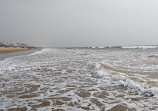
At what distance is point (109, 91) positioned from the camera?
224 inches

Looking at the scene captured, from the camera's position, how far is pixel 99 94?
17.6 ft

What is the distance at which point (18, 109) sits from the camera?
4066 millimetres

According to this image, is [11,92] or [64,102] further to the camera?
[11,92]

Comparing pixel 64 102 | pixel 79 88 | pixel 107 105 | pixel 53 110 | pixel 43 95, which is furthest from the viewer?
pixel 79 88

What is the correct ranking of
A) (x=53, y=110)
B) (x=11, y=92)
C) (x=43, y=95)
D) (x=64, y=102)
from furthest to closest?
(x=11, y=92) → (x=43, y=95) → (x=64, y=102) → (x=53, y=110)

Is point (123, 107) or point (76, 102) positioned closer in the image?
point (123, 107)

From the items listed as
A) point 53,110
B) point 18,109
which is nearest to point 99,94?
point 53,110

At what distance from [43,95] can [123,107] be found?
2688 mm

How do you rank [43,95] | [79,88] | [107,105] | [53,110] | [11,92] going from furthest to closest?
[79,88] → [11,92] → [43,95] → [107,105] → [53,110]

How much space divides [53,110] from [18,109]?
0.94 m

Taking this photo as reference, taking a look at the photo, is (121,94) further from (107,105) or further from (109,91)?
(107,105)

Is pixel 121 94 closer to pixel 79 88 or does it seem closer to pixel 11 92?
pixel 79 88

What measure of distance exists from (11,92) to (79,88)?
2578mm

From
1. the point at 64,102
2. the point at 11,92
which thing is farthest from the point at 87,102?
the point at 11,92
